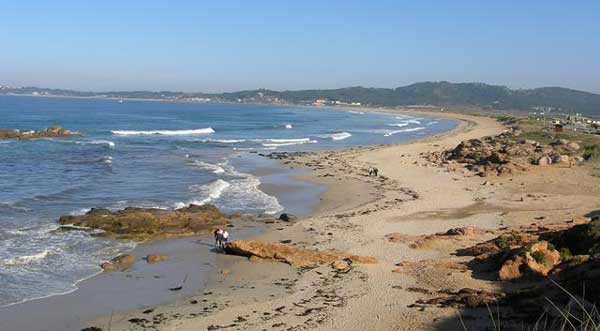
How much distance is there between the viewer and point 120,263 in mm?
17422

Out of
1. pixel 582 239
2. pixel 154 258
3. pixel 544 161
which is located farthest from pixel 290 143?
pixel 582 239

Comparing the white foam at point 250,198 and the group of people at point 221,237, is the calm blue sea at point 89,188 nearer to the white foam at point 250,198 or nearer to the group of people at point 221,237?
the white foam at point 250,198

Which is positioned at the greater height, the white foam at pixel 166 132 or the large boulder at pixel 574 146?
the large boulder at pixel 574 146

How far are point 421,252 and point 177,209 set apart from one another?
36.4 ft

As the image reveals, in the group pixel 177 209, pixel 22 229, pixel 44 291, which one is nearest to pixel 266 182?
pixel 177 209

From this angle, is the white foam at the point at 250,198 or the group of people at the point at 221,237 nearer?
the group of people at the point at 221,237

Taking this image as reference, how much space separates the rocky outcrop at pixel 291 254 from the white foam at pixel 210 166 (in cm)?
1960

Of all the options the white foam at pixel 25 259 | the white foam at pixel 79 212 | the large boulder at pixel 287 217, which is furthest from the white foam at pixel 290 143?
the white foam at pixel 25 259

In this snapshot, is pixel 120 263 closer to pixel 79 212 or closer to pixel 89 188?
pixel 79 212

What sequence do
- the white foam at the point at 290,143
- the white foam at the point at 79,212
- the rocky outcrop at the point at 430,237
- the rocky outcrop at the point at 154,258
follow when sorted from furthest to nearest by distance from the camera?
the white foam at the point at 290,143 < the white foam at the point at 79,212 < the rocky outcrop at the point at 430,237 < the rocky outcrop at the point at 154,258

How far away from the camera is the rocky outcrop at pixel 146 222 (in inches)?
834

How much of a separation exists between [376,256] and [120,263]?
25.0 ft

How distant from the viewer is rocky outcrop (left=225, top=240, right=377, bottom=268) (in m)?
17.3

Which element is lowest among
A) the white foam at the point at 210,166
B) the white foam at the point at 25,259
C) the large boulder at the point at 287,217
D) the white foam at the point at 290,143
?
the white foam at the point at 290,143
